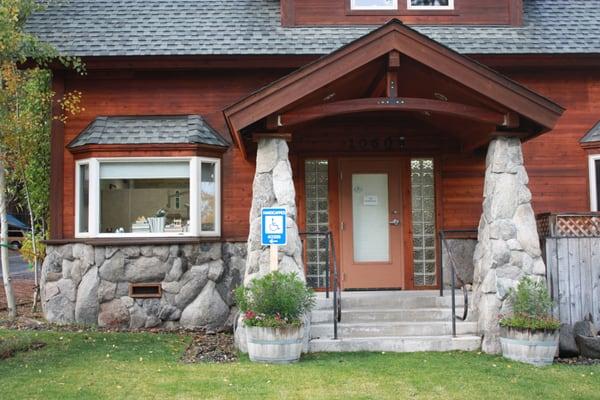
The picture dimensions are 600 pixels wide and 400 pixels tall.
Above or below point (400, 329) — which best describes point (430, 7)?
above

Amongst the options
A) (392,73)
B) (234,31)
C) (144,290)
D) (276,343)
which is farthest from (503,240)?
(234,31)

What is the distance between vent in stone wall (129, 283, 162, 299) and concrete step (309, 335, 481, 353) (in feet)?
9.61

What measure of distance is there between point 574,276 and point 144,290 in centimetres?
609

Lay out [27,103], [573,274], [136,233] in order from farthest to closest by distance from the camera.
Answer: [27,103]
[136,233]
[573,274]

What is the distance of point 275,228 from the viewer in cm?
678

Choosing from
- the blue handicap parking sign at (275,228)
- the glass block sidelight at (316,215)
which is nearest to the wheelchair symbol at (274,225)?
the blue handicap parking sign at (275,228)

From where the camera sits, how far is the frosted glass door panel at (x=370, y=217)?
9.51m

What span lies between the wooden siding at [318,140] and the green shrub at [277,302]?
2.98 m

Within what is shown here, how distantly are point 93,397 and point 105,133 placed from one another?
4829 mm

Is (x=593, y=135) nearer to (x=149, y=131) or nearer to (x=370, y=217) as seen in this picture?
(x=370, y=217)

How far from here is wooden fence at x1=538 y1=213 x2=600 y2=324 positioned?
25.2 feet

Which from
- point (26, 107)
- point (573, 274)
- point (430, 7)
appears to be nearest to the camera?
point (573, 274)

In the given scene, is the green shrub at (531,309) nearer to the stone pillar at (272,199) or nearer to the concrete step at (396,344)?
the concrete step at (396,344)

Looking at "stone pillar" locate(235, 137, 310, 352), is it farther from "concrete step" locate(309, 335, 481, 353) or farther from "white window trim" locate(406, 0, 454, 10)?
"white window trim" locate(406, 0, 454, 10)
